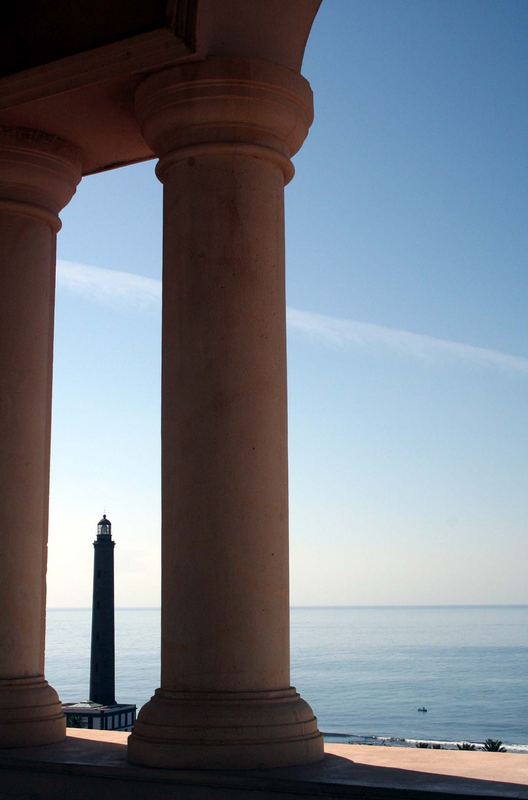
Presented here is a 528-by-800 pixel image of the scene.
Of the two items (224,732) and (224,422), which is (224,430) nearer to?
(224,422)

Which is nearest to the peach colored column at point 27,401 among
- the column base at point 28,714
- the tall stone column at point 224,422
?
the column base at point 28,714

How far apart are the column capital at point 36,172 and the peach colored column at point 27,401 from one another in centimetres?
4

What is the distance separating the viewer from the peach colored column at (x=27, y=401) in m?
42.3

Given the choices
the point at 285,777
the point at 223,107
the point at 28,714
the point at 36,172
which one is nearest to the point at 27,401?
the point at 36,172

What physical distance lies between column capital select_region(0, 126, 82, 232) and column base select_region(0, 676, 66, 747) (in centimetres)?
2014

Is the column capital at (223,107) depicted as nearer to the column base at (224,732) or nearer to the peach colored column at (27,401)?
the peach colored column at (27,401)

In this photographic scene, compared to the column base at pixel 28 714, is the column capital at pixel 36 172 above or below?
above

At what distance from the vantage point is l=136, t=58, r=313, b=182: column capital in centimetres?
3725

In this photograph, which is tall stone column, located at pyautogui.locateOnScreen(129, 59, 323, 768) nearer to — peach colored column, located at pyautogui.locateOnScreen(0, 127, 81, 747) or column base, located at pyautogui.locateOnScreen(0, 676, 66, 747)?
column base, located at pyautogui.locateOnScreen(0, 676, 66, 747)

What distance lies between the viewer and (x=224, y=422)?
35.8 metres

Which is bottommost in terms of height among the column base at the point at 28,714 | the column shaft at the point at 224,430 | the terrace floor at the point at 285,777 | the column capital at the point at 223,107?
the terrace floor at the point at 285,777

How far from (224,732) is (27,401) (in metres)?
17.8

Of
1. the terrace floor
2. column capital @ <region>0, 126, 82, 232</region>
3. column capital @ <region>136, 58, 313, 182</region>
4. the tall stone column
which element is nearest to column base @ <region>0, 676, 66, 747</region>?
the terrace floor

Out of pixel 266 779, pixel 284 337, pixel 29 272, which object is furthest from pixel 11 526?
pixel 266 779
